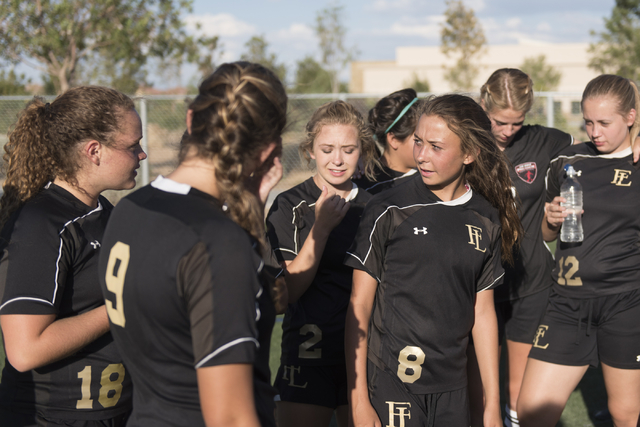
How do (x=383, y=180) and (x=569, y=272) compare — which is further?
(x=383, y=180)

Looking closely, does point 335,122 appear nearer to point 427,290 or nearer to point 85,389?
point 427,290

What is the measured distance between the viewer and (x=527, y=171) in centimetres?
375

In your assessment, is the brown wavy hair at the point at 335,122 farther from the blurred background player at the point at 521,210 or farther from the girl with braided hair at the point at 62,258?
the girl with braided hair at the point at 62,258

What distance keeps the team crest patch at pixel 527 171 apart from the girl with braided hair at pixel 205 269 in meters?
2.59

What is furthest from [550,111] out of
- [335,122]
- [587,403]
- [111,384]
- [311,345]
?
[111,384]

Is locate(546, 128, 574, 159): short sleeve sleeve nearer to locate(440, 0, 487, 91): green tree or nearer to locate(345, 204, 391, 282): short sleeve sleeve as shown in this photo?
locate(345, 204, 391, 282): short sleeve sleeve

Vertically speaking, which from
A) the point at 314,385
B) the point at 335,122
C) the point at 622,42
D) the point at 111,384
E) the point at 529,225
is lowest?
the point at 314,385

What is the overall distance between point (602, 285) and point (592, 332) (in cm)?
30

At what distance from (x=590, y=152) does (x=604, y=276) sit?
31.3 inches

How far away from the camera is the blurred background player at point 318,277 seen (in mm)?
2744

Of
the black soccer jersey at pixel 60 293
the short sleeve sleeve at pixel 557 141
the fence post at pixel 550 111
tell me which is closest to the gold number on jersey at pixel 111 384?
the black soccer jersey at pixel 60 293

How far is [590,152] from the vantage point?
3.52 m

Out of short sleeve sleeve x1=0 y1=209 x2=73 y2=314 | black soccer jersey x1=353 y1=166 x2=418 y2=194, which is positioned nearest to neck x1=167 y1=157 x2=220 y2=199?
short sleeve sleeve x1=0 y1=209 x2=73 y2=314

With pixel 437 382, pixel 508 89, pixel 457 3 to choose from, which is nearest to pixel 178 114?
pixel 508 89
